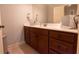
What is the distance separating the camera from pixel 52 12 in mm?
3332

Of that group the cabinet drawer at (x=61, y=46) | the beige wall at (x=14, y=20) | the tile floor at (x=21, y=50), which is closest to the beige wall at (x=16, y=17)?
the beige wall at (x=14, y=20)

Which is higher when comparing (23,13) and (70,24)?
(23,13)

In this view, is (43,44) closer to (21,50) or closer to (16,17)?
(21,50)

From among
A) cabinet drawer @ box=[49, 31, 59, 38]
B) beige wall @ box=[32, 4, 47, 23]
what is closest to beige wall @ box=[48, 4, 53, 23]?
beige wall @ box=[32, 4, 47, 23]

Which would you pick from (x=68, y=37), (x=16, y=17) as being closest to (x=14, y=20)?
(x=16, y=17)

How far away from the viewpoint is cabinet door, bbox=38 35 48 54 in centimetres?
236

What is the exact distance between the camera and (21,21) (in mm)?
4062

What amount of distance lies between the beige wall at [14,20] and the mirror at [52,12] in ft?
1.41

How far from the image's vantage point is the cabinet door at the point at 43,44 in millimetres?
2357

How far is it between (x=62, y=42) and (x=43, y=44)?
70 centimetres

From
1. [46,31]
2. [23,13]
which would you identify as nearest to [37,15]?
[23,13]
